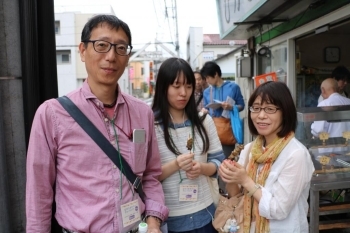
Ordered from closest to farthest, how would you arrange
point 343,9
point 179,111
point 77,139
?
point 77,139 → point 179,111 → point 343,9

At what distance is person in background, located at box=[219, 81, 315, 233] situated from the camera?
1662 millimetres

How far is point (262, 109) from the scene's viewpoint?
5.94ft

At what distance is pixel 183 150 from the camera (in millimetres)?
2008

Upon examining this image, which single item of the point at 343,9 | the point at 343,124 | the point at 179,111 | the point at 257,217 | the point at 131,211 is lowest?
the point at 257,217

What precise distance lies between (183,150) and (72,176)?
83 centimetres

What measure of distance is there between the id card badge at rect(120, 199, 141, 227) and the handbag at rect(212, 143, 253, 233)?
627 mm

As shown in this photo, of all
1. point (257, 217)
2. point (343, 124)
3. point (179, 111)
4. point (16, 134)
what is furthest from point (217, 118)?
point (16, 134)

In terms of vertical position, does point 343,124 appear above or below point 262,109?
below

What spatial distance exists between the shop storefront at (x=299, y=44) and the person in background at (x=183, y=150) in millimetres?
1326

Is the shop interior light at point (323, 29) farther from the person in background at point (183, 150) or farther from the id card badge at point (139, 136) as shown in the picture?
the id card badge at point (139, 136)

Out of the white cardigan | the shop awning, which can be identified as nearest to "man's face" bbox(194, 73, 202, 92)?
the shop awning

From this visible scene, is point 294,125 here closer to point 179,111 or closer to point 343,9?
point 179,111

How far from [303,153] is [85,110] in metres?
1.19

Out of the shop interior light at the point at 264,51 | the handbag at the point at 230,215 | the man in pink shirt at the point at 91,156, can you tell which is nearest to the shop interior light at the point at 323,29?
the shop interior light at the point at 264,51
